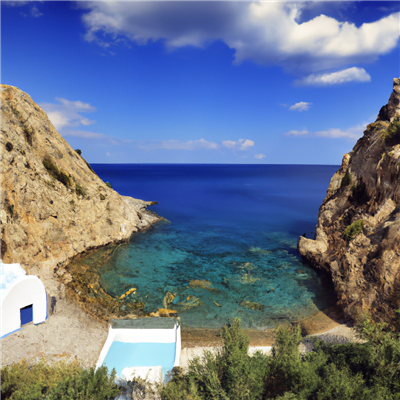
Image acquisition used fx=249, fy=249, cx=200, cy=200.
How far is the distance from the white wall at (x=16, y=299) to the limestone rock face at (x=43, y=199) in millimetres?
10399

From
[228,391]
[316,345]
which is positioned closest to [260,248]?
[316,345]

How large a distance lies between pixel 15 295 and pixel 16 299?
0.39m

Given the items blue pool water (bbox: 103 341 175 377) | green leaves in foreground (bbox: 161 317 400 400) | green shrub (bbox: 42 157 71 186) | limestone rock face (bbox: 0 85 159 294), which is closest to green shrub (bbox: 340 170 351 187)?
green leaves in foreground (bbox: 161 317 400 400)

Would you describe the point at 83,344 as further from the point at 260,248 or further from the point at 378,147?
the point at 378,147

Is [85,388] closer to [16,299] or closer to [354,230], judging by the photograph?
[16,299]

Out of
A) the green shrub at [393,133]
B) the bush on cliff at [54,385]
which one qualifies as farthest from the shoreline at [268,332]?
the green shrub at [393,133]

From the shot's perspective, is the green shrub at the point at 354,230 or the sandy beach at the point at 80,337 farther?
the green shrub at the point at 354,230

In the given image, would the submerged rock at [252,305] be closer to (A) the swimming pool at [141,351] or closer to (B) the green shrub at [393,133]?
(A) the swimming pool at [141,351]

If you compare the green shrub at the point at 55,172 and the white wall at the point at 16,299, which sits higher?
the green shrub at the point at 55,172

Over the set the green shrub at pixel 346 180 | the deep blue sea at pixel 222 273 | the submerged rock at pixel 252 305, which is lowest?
the submerged rock at pixel 252 305

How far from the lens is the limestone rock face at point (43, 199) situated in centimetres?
2561

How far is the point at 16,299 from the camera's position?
1225cm

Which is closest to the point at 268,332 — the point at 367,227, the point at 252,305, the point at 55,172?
the point at 252,305

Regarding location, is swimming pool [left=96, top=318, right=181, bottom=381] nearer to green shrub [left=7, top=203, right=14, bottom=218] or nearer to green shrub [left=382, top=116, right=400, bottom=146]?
green shrub [left=7, top=203, right=14, bottom=218]
